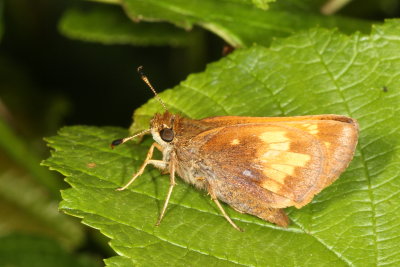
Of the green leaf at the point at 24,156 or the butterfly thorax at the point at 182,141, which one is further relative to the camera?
the green leaf at the point at 24,156

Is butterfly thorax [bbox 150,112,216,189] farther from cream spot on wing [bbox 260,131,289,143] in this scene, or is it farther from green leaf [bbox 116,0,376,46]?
green leaf [bbox 116,0,376,46]

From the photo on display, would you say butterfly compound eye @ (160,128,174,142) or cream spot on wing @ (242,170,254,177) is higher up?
butterfly compound eye @ (160,128,174,142)

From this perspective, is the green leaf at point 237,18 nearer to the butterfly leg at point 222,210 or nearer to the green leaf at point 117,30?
the green leaf at point 117,30

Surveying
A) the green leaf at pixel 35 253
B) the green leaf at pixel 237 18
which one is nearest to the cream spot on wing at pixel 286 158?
the green leaf at pixel 237 18

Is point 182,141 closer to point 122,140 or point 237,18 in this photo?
point 122,140

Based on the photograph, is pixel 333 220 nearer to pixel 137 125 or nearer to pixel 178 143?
pixel 178 143

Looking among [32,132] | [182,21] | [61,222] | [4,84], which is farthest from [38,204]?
[182,21]

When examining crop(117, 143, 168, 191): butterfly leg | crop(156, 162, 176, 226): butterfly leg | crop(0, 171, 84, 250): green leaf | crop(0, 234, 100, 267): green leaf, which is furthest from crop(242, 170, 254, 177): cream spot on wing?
crop(0, 171, 84, 250): green leaf
